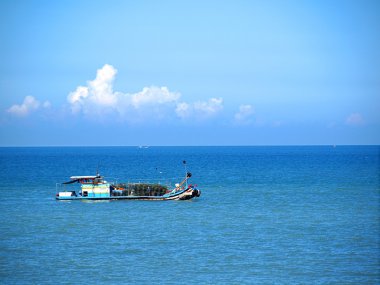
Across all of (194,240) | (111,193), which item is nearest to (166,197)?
(111,193)

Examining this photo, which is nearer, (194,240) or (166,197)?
(194,240)

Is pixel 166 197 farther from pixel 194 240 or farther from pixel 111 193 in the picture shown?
pixel 194 240

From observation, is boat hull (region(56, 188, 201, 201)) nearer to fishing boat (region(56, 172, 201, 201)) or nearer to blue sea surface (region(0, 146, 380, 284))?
fishing boat (region(56, 172, 201, 201))

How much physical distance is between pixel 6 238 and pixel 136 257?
39.8 feet

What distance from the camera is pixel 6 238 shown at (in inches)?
1725

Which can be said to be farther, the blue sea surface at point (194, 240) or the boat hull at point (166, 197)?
the boat hull at point (166, 197)

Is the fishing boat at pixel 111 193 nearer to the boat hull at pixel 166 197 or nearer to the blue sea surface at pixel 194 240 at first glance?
the boat hull at pixel 166 197

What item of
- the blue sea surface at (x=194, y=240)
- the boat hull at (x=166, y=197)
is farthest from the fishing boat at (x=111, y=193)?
the blue sea surface at (x=194, y=240)

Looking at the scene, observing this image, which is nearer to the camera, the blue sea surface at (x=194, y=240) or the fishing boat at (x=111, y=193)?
the blue sea surface at (x=194, y=240)

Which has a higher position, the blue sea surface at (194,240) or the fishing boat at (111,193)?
the fishing boat at (111,193)

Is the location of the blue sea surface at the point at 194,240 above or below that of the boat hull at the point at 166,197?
below

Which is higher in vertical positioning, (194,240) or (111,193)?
(111,193)

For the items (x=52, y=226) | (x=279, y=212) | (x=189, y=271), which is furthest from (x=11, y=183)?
(x=189, y=271)

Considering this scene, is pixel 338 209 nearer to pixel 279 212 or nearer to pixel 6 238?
pixel 279 212
